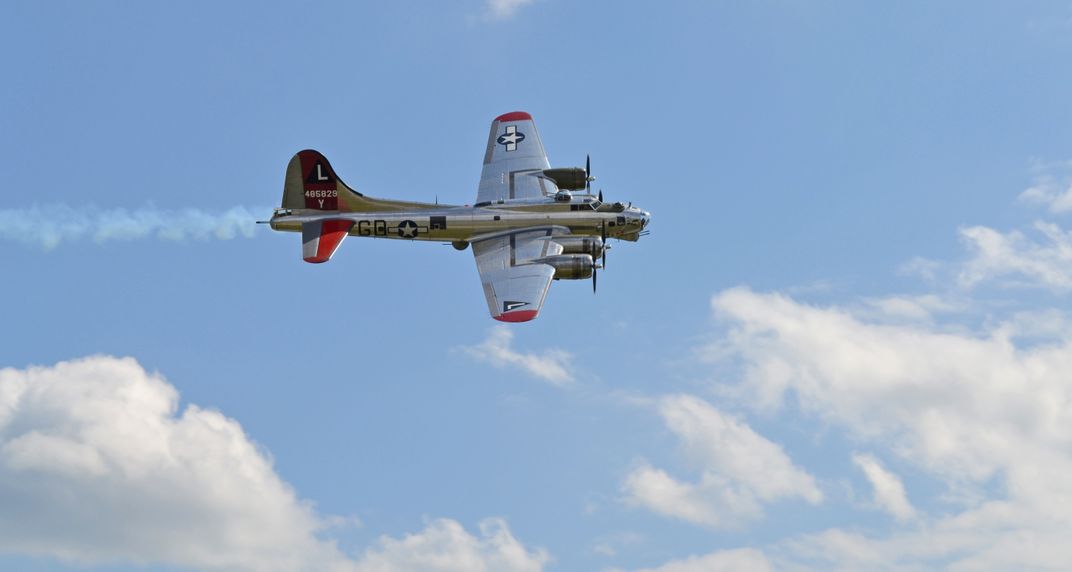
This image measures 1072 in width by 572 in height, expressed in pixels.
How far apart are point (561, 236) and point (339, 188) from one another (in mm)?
11719

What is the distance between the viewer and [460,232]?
72812 millimetres

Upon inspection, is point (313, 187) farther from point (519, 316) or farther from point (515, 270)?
point (519, 316)

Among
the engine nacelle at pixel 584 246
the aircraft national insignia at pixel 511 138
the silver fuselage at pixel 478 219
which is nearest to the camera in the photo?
the engine nacelle at pixel 584 246

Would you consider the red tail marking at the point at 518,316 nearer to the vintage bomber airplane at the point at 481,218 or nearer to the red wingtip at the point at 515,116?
the vintage bomber airplane at the point at 481,218

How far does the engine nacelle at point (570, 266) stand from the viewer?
68562mm

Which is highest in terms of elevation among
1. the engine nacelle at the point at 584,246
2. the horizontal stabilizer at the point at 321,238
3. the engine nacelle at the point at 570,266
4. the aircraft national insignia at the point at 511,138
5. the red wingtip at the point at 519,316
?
the aircraft national insignia at the point at 511,138

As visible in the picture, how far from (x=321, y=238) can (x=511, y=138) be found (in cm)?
1274

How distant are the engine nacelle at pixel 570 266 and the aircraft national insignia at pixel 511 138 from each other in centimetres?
1102

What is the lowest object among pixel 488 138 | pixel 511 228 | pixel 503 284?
pixel 503 284

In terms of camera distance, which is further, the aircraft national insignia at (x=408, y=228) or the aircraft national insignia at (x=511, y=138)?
the aircraft national insignia at (x=511, y=138)

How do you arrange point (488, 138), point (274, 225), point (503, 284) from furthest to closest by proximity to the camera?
point (488, 138) < point (274, 225) < point (503, 284)

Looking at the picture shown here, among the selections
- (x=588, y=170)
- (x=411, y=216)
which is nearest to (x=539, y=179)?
(x=588, y=170)

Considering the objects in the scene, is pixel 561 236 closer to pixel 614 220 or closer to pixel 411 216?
pixel 614 220

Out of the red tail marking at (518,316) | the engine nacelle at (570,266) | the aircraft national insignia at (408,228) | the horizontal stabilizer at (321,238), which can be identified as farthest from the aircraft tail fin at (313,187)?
the red tail marking at (518,316)
